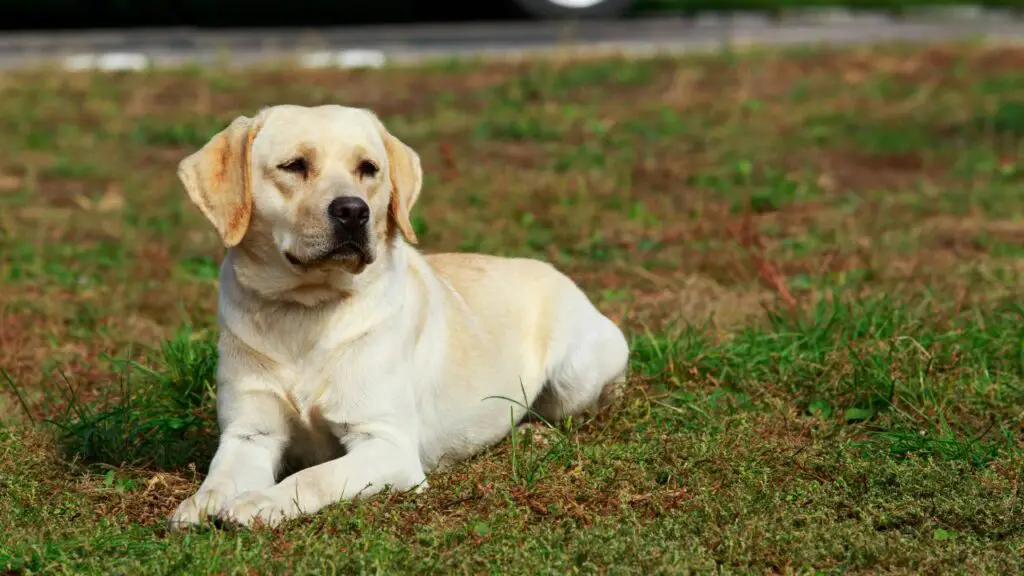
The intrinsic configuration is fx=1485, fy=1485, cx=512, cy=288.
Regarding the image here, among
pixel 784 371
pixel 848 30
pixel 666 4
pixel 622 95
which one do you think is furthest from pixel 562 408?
pixel 666 4

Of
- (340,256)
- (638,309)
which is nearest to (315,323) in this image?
(340,256)

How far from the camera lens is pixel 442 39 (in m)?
13.1

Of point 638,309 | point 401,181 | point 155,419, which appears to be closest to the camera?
point 401,181

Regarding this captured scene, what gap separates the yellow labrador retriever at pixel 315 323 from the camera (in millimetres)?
4059

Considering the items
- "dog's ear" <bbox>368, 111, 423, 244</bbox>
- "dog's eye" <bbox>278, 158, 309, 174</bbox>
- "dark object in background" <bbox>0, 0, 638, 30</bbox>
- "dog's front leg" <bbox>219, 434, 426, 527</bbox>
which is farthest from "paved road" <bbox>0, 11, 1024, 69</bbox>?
"dog's front leg" <bbox>219, 434, 426, 527</bbox>

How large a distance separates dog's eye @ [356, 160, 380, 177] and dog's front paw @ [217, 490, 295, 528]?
0.96 m

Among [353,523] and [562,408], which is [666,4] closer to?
[562,408]

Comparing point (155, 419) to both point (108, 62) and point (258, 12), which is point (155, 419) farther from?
point (258, 12)

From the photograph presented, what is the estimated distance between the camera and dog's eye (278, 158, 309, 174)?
4160 millimetres

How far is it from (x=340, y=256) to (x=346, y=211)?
0.14 m

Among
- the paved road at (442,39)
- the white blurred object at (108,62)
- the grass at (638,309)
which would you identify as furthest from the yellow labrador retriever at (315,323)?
the white blurred object at (108,62)

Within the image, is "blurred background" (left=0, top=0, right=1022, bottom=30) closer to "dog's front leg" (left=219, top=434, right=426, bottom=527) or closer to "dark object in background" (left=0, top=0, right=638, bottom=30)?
"dark object in background" (left=0, top=0, right=638, bottom=30)

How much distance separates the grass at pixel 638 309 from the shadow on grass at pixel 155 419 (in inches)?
0.6

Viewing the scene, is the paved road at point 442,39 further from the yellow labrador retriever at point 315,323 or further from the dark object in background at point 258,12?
the yellow labrador retriever at point 315,323
